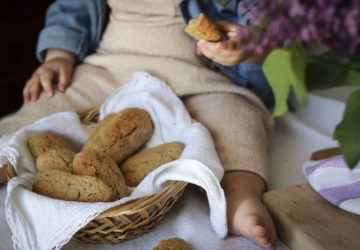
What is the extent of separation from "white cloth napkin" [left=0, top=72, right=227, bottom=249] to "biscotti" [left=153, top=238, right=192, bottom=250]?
6 cm

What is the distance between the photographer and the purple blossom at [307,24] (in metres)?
0.21

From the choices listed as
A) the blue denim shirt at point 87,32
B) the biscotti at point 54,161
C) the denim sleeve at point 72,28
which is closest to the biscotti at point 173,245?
the biscotti at point 54,161

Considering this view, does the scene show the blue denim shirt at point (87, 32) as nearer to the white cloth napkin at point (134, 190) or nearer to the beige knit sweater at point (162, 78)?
the beige knit sweater at point (162, 78)

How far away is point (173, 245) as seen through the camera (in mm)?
481

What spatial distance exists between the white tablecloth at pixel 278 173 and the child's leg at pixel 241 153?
0.04m

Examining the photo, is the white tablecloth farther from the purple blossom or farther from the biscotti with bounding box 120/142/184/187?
the purple blossom

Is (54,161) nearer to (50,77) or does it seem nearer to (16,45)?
(50,77)

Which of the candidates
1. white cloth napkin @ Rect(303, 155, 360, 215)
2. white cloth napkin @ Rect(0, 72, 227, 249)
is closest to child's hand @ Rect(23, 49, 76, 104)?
white cloth napkin @ Rect(0, 72, 227, 249)

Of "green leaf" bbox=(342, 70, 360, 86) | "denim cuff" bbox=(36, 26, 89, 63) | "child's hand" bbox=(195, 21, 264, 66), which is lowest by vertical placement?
"denim cuff" bbox=(36, 26, 89, 63)

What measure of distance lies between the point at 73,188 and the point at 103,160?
0.23ft

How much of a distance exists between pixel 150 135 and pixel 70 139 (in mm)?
149

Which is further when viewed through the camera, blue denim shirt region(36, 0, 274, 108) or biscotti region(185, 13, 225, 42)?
blue denim shirt region(36, 0, 274, 108)

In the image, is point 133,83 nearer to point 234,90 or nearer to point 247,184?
point 234,90

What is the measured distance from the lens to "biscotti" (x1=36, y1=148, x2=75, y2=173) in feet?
1.82
